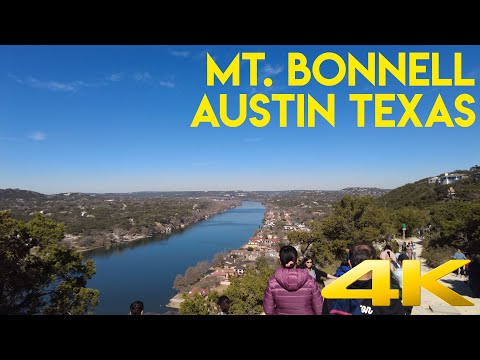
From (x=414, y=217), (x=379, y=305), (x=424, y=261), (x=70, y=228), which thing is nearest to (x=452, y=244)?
(x=424, y=261)

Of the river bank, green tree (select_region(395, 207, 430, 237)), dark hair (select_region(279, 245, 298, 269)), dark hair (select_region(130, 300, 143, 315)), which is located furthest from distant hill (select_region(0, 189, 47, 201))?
dark hair (select_region(279, 245, 298, 269))

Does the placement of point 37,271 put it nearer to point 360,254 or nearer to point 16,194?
point 360,254

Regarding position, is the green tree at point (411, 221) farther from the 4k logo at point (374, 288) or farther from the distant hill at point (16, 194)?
the distant hill at point (16, 194)

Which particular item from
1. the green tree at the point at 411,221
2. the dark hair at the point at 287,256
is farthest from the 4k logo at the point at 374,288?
the green tree at the point at 411,221

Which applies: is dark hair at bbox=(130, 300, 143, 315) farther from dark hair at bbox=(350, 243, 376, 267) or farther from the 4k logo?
dark hair at bbox=(350, 243, 376, 267)
